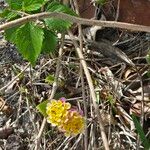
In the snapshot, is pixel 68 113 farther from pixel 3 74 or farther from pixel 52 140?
pixel 3 74

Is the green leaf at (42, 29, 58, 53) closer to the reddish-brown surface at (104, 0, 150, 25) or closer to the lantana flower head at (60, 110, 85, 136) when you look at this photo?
the lantana flower head at (60, 110, 85, 136)

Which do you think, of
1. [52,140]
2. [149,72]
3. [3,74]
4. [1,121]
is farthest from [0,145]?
[149,72]

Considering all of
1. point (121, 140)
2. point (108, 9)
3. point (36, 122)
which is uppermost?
point (108, 9)

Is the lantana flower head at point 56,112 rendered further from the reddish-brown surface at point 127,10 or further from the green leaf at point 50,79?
the reddish-brown surface at point 127,10

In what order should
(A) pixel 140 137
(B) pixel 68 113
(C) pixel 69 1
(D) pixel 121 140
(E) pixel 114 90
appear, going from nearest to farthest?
(B) pixel 68 113 → (A) pixel 140 137 → (D) pixel 121 140 → (E) pixel 114 90 → (C) pixel 69 1

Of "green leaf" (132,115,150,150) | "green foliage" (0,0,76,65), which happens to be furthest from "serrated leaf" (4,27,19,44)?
"green leaf" (132,115,150,150)
